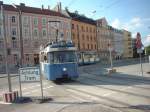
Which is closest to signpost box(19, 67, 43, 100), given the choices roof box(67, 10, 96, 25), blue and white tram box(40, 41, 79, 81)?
blue and white tram box(40, 41, 79, 81)

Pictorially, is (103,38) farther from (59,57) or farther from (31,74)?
(31,74)

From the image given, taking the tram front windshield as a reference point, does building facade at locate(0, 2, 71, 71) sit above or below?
above

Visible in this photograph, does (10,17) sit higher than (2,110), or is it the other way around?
(10,17)

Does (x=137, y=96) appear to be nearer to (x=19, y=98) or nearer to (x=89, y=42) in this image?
(x=19, y=98)

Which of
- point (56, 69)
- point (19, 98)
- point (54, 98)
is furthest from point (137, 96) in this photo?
point (56, 69)

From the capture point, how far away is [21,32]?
67.1m

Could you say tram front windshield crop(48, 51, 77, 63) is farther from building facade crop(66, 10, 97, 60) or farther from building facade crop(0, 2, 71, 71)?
building facade crop(66, 10, 97, 60)

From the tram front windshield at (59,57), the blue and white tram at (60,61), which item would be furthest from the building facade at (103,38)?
the tram front windshield at (59,57)

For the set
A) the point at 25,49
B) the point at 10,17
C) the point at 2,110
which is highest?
the point at 10,17

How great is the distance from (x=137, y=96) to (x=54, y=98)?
386cm

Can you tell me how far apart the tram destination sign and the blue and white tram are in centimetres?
639

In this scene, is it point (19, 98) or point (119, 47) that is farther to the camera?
point (119, 47)

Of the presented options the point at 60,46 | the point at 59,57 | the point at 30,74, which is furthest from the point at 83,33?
the point at 30,74

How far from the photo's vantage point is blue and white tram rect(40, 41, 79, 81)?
2131 cm
